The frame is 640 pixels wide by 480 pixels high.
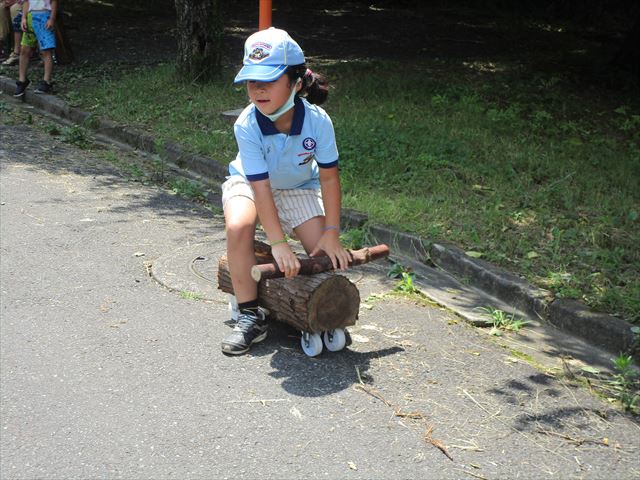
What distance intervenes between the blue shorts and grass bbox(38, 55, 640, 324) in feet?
2.18

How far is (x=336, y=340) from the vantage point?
4.37 metres

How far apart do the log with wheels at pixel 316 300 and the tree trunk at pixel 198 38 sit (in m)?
6.55

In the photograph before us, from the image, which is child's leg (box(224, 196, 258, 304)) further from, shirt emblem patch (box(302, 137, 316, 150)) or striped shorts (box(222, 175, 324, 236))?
shirt emblem patch (box(302, 137, 316, 150))

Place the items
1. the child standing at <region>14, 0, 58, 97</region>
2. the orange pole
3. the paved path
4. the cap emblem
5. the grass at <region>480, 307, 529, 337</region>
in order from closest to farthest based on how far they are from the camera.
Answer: the paved path
the cap emblem
the grass at <region>480, 307, 529, 337</region>
the orange pole
the child standing at <region>14, 0, 58, 97</region>

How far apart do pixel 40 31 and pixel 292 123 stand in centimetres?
742

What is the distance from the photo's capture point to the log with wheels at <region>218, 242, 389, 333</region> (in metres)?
4.21

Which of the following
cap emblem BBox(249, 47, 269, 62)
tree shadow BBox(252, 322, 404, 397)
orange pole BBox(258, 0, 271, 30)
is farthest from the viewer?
orange pole BBox(258, 0, 271, 30)

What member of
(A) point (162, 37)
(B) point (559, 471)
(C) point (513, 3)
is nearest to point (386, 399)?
(B) point (559, 471)

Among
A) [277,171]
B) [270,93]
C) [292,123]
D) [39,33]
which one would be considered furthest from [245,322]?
[39,33]

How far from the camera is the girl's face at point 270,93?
165 inches

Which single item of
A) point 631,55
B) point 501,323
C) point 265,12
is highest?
point 265,12

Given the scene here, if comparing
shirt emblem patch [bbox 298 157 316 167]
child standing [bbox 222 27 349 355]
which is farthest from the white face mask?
shirt emblem patch [bbox 298 157 316 167]

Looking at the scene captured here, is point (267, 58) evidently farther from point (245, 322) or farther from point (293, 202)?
point (245, 322)

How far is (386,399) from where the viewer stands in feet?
13.0
